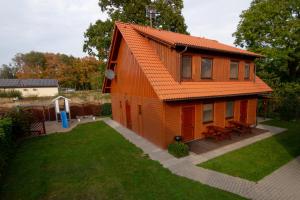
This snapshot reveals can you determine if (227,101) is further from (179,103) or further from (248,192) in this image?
(248,192)

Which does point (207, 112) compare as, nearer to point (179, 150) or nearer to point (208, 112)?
point (208, 112)

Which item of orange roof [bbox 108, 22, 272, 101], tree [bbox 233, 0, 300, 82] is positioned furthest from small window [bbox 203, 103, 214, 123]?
tree [bbox 233, 0, 300, 82]

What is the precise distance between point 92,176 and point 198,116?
7.18 m

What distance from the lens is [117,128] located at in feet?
51.2

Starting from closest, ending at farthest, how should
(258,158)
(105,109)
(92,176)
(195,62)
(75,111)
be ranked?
(92,176) < (258,158) < (195,62) < (75,111) < (105,109)

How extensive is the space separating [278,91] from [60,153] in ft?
69.4

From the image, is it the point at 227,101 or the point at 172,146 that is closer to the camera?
the point at 172,146

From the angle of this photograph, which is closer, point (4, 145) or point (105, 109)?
point (4, 145)

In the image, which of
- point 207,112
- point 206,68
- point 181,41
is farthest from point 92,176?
point 206,68

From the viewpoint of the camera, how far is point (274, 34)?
22891 millimetres

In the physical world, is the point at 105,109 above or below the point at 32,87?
below

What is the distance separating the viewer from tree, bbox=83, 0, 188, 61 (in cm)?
2408

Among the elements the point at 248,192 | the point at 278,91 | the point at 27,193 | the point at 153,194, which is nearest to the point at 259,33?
the point at 278,91

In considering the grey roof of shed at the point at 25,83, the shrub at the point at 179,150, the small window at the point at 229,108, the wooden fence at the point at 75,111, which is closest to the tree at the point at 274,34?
the small window at the point at 229,108
